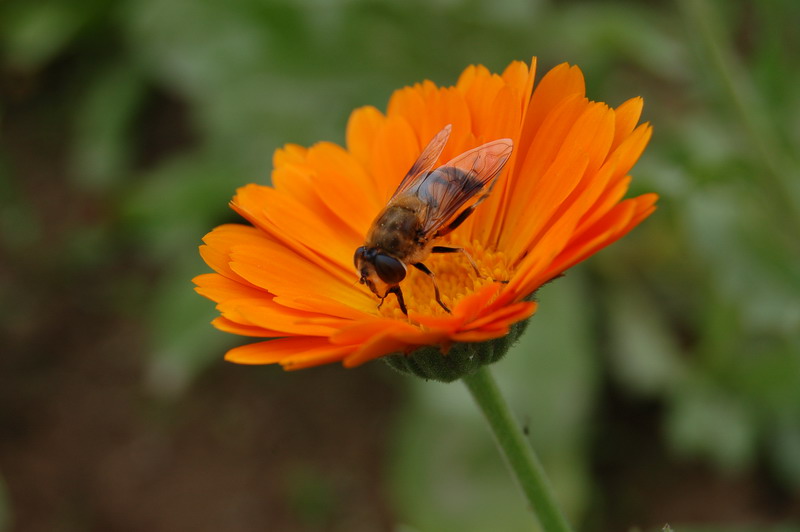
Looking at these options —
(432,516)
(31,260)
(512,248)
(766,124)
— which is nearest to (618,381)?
(432,516)

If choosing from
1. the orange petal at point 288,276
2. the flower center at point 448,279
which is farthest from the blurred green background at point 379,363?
the orange petal at point 288,276

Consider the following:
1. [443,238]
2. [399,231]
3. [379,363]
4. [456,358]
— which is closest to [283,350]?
[456,358]

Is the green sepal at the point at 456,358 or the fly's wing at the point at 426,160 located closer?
the green sepal at the point at 456,358

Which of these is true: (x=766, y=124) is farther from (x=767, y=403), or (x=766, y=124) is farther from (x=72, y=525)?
(x=72, y=525)

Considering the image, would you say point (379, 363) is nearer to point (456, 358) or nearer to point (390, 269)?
point (390, 269)

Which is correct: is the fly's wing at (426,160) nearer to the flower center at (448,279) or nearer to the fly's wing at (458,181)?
the fly's wing at (458,181)

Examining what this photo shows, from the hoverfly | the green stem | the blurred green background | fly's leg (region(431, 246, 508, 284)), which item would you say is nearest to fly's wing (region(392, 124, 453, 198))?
the hoverfly

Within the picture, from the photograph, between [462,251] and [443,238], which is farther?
[443,238]
